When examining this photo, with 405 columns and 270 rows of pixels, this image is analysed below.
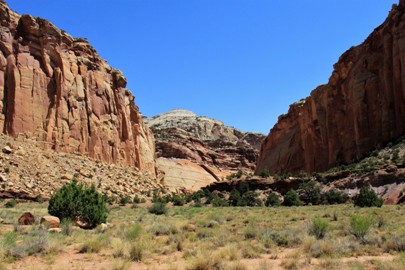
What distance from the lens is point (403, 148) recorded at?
127 feet

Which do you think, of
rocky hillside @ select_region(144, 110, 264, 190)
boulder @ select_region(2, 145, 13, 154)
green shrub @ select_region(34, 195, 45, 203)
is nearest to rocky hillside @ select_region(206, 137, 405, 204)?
green shrub @ select_region(34, 195, 45, 203)

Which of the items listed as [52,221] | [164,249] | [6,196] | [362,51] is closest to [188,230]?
[164,249]

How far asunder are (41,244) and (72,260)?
1.42 m

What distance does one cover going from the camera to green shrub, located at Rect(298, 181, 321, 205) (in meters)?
35.9

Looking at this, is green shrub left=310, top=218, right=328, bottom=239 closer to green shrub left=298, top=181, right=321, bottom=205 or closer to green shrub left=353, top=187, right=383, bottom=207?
green shrub left=353, top=187, right=383, bottom=207

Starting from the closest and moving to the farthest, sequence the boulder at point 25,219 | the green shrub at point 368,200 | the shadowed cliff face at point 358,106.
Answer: the boulder at point 25,219
the green shrub at point 368,200
the shadowed cliff face at point 358,106

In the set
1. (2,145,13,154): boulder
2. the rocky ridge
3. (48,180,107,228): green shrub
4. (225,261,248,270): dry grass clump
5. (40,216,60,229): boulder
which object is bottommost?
(225,261,248,270): dry grass clump

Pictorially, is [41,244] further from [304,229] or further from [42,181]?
[42,181]

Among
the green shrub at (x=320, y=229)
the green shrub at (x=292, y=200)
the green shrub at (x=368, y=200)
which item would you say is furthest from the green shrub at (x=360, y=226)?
the green shrub at (x=292, y=200)

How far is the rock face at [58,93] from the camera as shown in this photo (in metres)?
39.0

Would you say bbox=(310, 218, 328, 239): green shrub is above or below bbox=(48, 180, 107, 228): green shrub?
below

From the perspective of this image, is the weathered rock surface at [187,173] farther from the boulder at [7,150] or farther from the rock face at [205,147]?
the boulder at [7,150]

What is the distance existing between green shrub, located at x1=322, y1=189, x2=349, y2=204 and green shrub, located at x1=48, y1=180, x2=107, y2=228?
75.9ft

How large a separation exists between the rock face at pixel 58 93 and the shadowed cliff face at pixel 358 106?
1133 inches
